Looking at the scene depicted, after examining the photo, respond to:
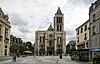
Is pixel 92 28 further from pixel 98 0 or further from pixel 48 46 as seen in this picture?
pixel 48 46

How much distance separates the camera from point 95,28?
4534 cm

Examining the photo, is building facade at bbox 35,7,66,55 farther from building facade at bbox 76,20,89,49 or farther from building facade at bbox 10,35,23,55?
building facade at bbox 76,20,89,49

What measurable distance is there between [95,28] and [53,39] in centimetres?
11316

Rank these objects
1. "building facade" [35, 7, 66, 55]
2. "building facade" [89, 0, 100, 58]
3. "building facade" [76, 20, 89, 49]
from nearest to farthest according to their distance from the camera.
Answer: "building facade" [89, 0, 100, 58], "building facade" [76, 20, 89, 49], "building facade" [35, 7, 66, 55]

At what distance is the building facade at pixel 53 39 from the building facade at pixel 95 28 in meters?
106

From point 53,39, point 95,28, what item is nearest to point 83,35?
point 95,28

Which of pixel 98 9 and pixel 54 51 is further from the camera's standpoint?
pixel 54 51

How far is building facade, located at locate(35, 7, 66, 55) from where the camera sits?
156 metres

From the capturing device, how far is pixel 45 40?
6181 inches

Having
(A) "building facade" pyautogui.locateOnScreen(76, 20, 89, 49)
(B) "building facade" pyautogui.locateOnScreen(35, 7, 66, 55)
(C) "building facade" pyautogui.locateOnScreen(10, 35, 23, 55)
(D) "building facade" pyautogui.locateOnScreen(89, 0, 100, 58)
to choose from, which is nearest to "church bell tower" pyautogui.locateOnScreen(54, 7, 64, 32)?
(B) "building facade" pyautogui.locateOnScreen(35, 7, 66, 55)

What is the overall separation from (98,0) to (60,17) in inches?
4620

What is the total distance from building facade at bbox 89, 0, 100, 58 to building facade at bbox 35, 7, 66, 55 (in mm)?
106469

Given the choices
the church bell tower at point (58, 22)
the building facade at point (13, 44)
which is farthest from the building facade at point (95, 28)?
the church bell tower at point (58, 22)

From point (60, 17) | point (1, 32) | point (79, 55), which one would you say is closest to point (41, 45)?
point (60, 17)
